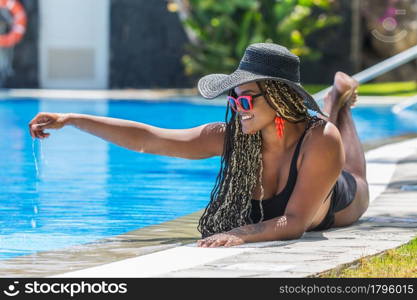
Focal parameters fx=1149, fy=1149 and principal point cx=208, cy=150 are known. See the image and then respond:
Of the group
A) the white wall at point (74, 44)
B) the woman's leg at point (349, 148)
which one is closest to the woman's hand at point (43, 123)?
the woman's leg at point (349, 148)

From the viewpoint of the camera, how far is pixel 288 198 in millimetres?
5457

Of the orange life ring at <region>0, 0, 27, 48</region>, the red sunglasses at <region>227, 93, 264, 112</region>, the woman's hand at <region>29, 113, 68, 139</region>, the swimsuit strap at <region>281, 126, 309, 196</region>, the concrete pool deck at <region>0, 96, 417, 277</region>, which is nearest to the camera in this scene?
the concrete pool deck at <region>0, 96, 417, 277</region>

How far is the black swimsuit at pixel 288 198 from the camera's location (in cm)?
543

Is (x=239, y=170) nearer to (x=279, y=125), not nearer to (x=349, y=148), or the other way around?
(x=279, y=125)

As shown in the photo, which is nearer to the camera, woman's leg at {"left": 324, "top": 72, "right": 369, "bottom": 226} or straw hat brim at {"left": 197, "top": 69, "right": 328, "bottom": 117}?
straw hat brim at {"left": 197, "top": 69, "right": 328, "bottom": 117}

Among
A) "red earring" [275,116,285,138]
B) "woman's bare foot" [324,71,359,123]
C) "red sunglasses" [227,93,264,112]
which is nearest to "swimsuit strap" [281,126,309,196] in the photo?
"red earring" [275,116,285,138]

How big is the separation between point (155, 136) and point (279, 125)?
2.04 ft

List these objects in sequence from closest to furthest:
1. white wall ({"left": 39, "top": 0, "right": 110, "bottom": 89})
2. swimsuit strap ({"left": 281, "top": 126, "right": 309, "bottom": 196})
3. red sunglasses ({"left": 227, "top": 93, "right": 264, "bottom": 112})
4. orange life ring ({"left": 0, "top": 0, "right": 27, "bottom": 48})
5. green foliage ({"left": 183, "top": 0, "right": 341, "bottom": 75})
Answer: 1. red sunglasses ({"left": 227, "top": 93, "right": 264, "bottom": 112})
2. swimsuit strap ({"left": 281, "top": 126, "right": 309, "bottom": 196})
3. green foliage ({"left": 183, "top": 0, "right": 341, "bottom": 75})
4. orange life ring ({"left": 0, "top": 0, "right": 27, "bottom": 48})
5. white wall ({"left": 39, "top": 0, "right": 110, "bottom": 89})

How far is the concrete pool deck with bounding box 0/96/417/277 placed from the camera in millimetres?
4598

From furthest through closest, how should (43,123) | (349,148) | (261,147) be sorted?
(349,148), (261,147), (43,123)

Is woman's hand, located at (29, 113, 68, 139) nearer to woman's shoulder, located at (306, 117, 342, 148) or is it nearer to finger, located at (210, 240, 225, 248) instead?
finger, located at (210, 240, 225, 248)

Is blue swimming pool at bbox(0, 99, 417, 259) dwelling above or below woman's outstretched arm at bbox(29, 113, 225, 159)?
below

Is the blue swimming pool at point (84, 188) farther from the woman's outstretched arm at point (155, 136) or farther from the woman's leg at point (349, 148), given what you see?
the woman's leg at point (349, 148)

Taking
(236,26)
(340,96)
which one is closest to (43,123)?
(340,96)
